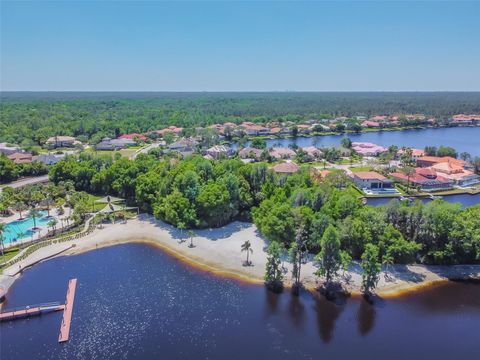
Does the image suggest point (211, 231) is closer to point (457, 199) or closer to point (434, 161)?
point (457, 199)

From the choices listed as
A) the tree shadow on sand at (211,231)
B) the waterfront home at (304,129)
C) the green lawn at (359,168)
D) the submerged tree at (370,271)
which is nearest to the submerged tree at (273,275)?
the submerged tree at (370,271)

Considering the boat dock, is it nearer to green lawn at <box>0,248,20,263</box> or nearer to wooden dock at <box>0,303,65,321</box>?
wooden dock at <box>0,303,65,321</box>

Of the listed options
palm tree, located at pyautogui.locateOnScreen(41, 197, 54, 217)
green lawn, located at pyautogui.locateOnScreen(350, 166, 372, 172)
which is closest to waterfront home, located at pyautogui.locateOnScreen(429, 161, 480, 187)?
green lawn, located at pyautogui.locateOnScreen(350, 166, 372, 172)

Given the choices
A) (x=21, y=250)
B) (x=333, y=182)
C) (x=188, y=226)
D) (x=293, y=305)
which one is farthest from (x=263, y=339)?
(x=333, y=182)

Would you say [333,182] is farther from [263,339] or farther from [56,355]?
[56,355]

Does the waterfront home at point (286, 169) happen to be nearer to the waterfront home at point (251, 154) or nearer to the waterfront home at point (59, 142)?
the waterfront home at point (251, 154)

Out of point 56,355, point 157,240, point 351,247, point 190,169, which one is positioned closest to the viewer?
point 56,355
